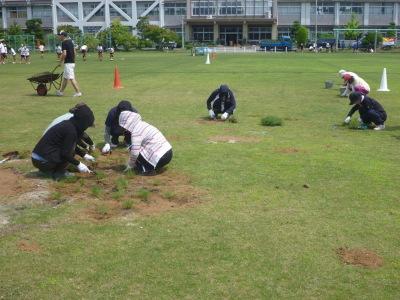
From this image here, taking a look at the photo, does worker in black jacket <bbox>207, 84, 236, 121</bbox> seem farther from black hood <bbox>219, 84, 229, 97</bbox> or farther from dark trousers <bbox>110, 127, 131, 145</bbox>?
dark trousers <bbox>110, 127, 131, 145</bbox>

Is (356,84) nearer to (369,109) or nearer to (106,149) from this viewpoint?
(369,109)

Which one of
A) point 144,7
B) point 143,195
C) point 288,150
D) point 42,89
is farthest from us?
point 144,7

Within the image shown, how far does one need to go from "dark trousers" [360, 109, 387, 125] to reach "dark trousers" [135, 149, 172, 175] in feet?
18.6

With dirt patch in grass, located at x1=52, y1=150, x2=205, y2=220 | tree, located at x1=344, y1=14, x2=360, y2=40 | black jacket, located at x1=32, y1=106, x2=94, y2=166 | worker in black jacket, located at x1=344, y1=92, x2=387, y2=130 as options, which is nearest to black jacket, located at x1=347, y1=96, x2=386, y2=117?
worker in black jacket, located at x1=344, y1=92, x2=387, y2=130

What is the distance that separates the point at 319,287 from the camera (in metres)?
4.48

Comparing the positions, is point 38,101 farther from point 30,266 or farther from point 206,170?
point 30,266

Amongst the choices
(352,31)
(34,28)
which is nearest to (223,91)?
(352,31)

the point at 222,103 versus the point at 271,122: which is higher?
the point at 222,103

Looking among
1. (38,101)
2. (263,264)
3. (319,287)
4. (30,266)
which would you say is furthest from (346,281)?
(38,101)

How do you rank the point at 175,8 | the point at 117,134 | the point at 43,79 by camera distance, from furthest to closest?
the point at 175,8 < the point at 43,79 < the point at 117,134

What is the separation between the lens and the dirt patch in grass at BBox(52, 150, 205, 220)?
6.38 m

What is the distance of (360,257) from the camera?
5.06 metres

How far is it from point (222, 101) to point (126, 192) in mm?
6057

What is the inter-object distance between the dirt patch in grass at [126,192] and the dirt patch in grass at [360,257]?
208 cm
